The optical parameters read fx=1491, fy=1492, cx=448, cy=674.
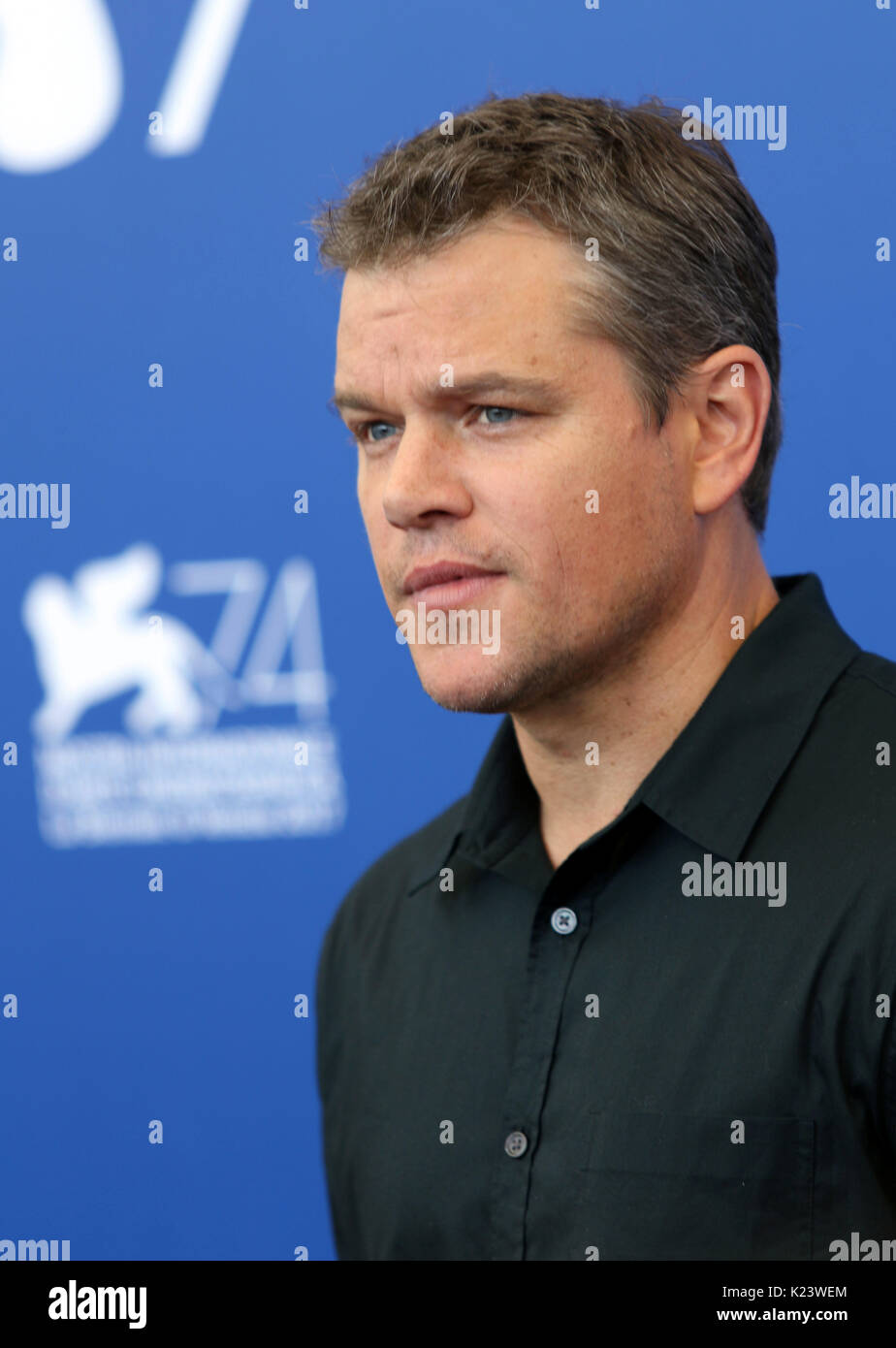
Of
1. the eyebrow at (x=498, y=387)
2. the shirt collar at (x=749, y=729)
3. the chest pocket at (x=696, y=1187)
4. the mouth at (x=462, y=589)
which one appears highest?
the eyebrow at (x=498, y=387)

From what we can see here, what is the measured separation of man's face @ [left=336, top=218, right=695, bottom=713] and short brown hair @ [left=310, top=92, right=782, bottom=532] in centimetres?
2

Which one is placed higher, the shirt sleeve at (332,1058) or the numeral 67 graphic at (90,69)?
the numeral 67 graphic at (90,69)

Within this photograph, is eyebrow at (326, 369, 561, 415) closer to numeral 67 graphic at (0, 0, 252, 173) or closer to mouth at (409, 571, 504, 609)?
mouth at (409, 571, 504, 609)

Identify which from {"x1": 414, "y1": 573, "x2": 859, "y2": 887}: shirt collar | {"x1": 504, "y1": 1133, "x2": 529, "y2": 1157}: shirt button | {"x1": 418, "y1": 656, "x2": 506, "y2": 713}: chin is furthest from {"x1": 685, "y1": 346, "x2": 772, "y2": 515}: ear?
{"x1": 504, "y1": 1133, "x2": 529, "y2": 1157}: shirt button

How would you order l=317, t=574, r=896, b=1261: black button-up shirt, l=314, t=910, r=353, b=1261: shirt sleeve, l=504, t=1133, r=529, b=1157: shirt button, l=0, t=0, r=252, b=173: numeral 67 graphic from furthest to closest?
l=0, t=0, r=252, b=173: numeral 67 graphic
l=314, t=910, r=353, b=1261: shirt sleeve
l=504, t=1133, r=529, b=1157: shirt button
l=317, t=574, r=896, b=1261: black button-up shirt

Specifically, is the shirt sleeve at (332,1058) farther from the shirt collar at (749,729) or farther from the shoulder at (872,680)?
the shoulder at (872,680)

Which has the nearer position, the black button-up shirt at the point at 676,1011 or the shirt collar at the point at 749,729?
the black button-up shirt at the point at 676,1011

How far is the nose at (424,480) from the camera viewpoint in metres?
1.09

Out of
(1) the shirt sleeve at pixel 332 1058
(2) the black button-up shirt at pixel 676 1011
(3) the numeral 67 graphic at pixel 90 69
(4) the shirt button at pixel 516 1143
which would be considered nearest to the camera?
(2) the black button-up shirt at pixel 676 1011

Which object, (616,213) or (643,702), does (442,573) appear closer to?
(643,702)

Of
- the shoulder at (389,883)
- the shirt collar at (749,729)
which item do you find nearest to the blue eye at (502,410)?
the shirt collar at (749,729)

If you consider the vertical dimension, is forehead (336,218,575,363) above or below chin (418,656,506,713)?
above

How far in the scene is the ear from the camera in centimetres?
116
